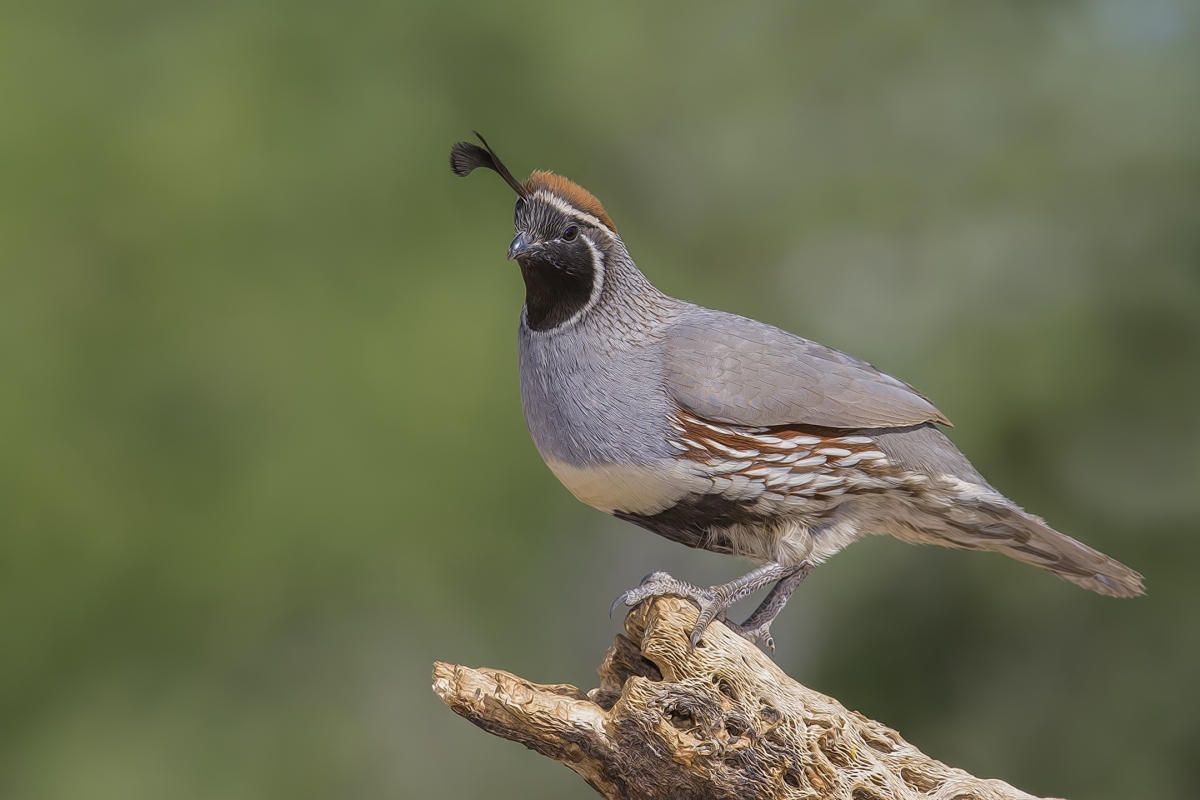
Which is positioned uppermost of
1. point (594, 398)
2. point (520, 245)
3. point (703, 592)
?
point (520, 245)

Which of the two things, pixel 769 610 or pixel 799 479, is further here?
pixel 769 610

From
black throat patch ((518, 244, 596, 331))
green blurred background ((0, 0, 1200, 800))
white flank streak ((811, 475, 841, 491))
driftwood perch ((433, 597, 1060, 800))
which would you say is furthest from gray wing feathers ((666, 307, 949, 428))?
green blurred background ((0, 0, 1200, 800))

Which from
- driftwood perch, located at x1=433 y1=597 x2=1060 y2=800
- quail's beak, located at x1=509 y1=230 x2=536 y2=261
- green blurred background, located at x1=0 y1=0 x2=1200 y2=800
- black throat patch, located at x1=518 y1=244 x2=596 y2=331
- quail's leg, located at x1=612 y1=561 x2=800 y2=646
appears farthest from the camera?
green blurred background, located at x1=0 y1=0 x2=1200 y2=800

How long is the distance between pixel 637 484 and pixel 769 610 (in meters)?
0.57

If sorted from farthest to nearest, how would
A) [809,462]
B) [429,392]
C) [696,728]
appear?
[429,392] → [809,462] → [696,728]

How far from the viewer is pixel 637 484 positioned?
2.69 metres

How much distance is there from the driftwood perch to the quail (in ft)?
0.40

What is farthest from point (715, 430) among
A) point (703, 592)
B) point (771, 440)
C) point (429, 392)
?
point (429, 392)

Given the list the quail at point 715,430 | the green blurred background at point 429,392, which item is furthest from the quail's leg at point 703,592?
the green blurred background at point 429,392

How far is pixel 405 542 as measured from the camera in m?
5.38

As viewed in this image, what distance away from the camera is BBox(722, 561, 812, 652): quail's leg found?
2.90 meters

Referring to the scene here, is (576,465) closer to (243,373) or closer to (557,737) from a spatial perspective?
(557,737)

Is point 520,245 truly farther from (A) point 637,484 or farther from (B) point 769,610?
(B) point 769,610

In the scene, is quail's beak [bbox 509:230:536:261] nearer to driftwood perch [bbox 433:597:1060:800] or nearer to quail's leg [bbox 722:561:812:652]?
driftwood perch [bbox 433:597:1060:800]
